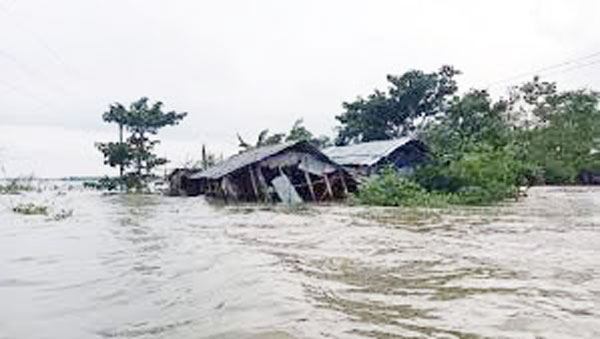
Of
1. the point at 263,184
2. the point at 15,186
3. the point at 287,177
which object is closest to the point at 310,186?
the point at 287,177

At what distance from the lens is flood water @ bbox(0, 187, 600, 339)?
17.0 feet

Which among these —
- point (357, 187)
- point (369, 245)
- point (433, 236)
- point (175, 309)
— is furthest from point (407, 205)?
point (175, 309)

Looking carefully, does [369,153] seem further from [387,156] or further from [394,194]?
[394,194]

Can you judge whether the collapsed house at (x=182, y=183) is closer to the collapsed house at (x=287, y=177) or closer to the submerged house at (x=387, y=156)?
the collapsed house at (x=287, y=177)

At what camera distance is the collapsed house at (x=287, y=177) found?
27.1 metres

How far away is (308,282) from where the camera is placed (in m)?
7.33

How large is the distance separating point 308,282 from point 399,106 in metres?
36.8

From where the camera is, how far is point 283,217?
18.8 meters

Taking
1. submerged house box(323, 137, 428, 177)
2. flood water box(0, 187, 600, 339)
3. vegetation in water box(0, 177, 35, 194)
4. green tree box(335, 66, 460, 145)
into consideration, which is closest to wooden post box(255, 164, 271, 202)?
submerged house box(323, 137, 428, 177)

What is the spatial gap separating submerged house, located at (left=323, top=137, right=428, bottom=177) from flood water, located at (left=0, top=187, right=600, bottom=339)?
589 inches

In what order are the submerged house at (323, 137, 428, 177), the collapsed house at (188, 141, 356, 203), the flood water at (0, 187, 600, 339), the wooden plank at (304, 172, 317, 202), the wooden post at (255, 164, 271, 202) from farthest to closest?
the submerged house at (323, 137, 428, 177) → the wooden plank at (304, 172, 317, 202) → the wooden post at (255, 164, 271, 202) → the collapsed house at (188, 141, 356, 203) → the flood water at (0, 187, 600, 339)

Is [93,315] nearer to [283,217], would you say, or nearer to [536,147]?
[283,217]

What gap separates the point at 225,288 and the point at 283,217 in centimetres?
1165

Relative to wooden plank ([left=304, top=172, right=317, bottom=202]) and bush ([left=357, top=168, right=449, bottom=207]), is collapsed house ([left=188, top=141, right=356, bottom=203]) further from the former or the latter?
bush ([left=357, top=168, right=449, bottom=207])
